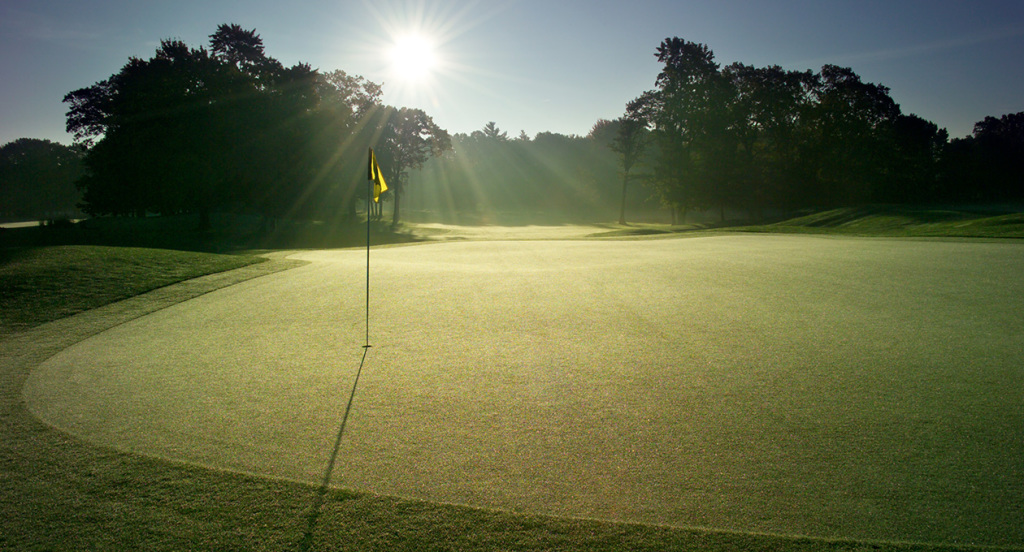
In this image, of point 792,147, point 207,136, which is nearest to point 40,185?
point 207,136

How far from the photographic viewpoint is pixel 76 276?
10.9 m

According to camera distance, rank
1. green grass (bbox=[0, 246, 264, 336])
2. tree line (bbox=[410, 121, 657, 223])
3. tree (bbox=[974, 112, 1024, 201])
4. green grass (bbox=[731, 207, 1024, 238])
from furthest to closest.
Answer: tree line (bbox=[410, 121, 657, 223])
tree (bbox=[974, 112, 1024, 201])
green grass (bbox=[731, 207, 1024, 238])
green grass (bbox=[0, 246, 264, 336])

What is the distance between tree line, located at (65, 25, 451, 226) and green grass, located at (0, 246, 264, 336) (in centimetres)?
2035

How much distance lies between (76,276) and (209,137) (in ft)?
81.1

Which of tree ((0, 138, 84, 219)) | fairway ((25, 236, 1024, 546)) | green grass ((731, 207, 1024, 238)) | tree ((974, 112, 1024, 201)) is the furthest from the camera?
tree ((0, 138, 84, 219))

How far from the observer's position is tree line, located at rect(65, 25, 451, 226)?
31.0m

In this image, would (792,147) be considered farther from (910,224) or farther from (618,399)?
(618,399)

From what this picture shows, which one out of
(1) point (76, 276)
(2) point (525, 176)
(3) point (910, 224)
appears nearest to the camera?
(1) point (76, 276)

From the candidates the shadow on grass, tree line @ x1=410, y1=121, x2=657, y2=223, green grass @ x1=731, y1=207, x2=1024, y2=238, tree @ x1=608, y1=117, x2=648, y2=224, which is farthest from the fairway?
tree line @ x1=410, y1=121, x2=657, y2=223

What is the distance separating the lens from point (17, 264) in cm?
1124

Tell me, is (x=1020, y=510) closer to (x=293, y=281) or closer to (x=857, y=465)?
(x=857, y=465)

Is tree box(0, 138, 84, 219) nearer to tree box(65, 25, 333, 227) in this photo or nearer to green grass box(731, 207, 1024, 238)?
tree box(65, 25, 333, 227)

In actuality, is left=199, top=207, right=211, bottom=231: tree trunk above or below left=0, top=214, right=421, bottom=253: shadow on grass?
above

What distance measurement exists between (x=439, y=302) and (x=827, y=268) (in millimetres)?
9468
